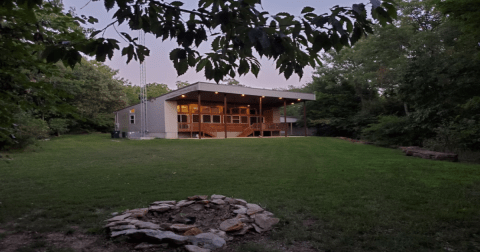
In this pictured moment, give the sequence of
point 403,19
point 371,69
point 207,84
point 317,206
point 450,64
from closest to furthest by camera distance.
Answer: point 317,206
point 450,64
point 207,84
point 403,19
point 371,69

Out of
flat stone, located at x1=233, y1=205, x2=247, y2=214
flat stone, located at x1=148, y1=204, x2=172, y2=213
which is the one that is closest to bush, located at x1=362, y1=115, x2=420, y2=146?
flat stone, located at x1=233, y1=205, x2=247, y2=214

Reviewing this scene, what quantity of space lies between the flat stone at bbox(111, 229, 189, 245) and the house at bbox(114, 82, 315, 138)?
1537 centimetres

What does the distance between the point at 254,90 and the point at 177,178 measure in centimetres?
1472

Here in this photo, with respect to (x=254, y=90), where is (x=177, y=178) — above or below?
below

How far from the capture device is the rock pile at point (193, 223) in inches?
113

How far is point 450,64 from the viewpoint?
41.4ft

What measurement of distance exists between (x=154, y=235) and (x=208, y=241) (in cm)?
57

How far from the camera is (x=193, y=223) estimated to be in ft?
11.8

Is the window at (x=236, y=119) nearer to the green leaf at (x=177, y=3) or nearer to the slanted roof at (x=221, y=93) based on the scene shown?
the slanted roof at (x=221, y=93)

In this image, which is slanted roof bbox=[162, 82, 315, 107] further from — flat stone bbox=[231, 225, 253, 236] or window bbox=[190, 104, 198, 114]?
flat stone bbox=[231, 225, 253, 236]

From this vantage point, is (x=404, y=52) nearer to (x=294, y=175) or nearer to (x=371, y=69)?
(x=371, y=69)

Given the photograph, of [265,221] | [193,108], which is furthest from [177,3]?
[193,108]

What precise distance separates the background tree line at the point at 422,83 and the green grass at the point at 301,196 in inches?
117

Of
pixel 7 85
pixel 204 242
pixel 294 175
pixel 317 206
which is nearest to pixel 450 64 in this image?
pixel 294 175
